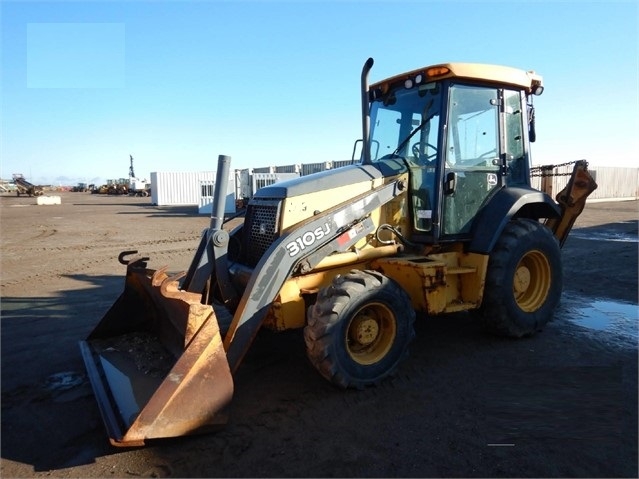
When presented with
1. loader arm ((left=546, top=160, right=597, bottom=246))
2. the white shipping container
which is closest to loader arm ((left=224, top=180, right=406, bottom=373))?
loader arm ((left=546, top=160, right=597, bottom=246))

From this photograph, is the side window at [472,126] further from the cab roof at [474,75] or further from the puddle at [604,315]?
the puddle at [604,315]

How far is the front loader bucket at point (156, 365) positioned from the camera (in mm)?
2961

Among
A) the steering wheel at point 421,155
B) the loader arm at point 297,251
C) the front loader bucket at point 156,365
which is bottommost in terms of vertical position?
the front loader bucket at point 156,365

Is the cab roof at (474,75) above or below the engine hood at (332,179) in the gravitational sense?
above

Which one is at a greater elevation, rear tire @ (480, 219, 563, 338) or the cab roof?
A: the cab roof

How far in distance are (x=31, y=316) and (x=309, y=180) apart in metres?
4.60

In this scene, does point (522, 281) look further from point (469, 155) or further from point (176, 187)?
point (176, 187)

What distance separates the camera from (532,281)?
17.2ft

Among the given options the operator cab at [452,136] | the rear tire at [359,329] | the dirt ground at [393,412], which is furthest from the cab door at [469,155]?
the dirt ground at [393,412]

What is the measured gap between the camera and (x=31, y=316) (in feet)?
20.3

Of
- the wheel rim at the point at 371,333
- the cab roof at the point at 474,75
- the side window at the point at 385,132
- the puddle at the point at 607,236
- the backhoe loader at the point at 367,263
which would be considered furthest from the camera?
the puddle at the point at 607,236

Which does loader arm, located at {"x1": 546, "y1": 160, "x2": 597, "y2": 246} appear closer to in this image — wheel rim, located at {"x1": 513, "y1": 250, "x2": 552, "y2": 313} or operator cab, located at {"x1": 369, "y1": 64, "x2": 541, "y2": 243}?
wheel rim, located at {"x1": 513, "y1": 250, "x2": 552, "y2": 313}

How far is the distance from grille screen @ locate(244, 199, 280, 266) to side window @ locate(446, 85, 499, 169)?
6.16 feet

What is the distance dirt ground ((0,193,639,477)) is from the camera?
288cm
